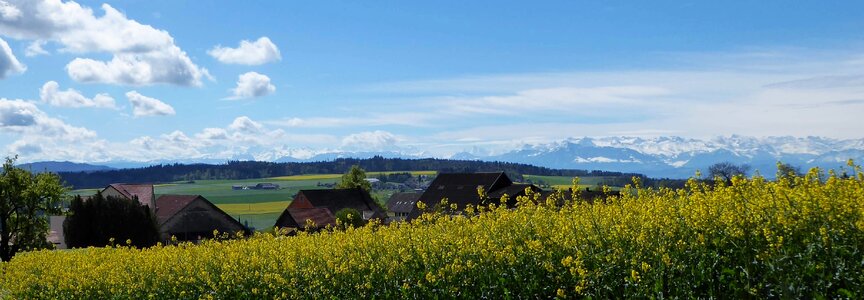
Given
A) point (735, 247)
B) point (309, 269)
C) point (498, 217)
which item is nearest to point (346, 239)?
point (309, 269)

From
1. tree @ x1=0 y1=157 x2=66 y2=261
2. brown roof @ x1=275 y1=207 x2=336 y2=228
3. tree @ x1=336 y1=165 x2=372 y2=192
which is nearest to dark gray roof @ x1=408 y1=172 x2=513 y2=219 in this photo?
brown roof @ x1=275 y1=207 x2=336 y2=228

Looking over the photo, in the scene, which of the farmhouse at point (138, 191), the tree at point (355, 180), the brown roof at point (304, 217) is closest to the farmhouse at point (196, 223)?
the farmhouse at point (138, 191)

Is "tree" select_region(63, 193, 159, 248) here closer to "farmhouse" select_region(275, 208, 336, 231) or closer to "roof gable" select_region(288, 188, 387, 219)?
"farmhouse" select_region(275, 208, 336, 231)

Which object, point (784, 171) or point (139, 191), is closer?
point (784, 171)

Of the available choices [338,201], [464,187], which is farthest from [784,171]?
[338,201]

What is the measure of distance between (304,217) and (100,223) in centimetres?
3349

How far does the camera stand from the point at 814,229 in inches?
311

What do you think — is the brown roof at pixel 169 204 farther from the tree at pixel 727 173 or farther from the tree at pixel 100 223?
the tree at pixel 727 173

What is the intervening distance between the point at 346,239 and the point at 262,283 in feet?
5.96

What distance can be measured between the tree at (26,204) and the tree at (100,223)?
51.1 inches

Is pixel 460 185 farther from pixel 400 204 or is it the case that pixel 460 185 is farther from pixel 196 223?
pixel 400 204

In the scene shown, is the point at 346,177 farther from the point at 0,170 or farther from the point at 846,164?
the point at 846,164

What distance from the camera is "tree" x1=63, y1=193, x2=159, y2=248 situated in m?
45.3

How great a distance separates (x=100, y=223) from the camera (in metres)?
45.5
